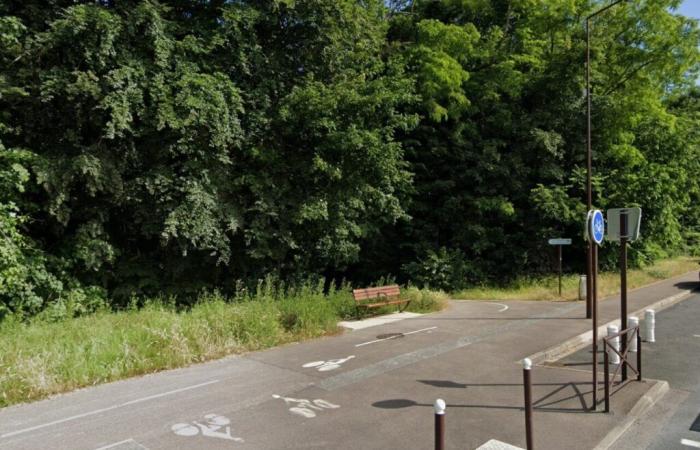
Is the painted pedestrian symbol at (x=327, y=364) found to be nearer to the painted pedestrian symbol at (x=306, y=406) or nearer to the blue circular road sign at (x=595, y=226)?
the painted pedestrian symbol at (x=306, y=406)

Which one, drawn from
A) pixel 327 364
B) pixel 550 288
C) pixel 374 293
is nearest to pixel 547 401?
pixel 327 364

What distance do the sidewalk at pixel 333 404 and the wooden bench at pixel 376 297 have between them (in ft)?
10.4

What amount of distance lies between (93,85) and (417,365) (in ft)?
32.7

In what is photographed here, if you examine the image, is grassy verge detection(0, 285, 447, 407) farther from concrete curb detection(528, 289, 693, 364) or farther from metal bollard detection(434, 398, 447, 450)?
metal bollard detection(434, 398, 447, 450)

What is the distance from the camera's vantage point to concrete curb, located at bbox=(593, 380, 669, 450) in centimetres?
519

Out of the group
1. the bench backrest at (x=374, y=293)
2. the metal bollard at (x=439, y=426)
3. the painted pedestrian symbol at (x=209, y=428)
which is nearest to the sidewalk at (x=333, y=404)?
the painted pedestrian symbol at (x=209, y=428)

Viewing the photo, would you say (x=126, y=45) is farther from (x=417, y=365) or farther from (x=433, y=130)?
(x=433, y=130)

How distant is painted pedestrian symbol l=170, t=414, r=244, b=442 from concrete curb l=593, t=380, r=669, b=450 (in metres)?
4.19

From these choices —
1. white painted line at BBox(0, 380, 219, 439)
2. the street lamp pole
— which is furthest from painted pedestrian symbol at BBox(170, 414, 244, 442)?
the street lamp pole

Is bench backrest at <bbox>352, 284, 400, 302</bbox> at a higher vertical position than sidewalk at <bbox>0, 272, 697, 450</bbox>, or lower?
higher

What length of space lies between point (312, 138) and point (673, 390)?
493 inches

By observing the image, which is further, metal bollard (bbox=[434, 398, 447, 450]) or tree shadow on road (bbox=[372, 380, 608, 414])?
tree shadow on road (bbox=[372, 380, 608, 414])

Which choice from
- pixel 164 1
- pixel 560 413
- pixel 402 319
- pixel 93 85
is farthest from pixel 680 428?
pixel 164 1

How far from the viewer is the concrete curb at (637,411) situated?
5.19 m
